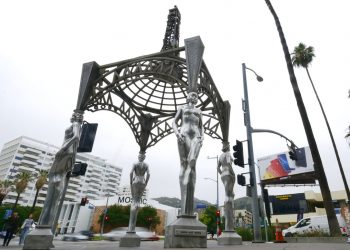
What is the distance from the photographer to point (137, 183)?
9828 millimetres

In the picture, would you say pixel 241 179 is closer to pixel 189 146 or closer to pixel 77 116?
pixel 189 146

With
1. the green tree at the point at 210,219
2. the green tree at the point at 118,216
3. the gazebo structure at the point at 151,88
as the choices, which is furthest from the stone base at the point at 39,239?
the green tree at the point at 118,216

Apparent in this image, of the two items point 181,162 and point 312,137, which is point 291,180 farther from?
point 181,162

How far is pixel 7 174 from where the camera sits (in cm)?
11562

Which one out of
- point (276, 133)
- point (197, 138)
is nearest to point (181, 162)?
point (197, 138)

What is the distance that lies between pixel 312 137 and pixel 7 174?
12999 centimetres

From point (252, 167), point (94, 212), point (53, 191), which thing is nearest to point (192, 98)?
point (53, 191)

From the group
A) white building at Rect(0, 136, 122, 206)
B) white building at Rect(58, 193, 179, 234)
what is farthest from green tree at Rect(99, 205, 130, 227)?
white building at Rect(0, 136, 122, 206)

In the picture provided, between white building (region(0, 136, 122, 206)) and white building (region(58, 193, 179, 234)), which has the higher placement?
Result: white building (region(0, 136, 122, 206))

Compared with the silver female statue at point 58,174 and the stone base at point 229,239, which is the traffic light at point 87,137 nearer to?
the silver female statue at point 58,174

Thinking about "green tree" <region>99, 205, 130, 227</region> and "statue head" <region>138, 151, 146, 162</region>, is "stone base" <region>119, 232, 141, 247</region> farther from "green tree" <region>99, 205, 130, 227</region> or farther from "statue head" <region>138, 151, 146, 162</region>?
"green tree" <region>99, 205, 130, 227</region>

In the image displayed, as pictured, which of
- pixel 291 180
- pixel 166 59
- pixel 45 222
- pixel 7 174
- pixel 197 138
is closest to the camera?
pixel 45 222

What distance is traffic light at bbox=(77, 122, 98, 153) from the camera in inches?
383

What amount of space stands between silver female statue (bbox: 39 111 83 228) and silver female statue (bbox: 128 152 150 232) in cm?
307
